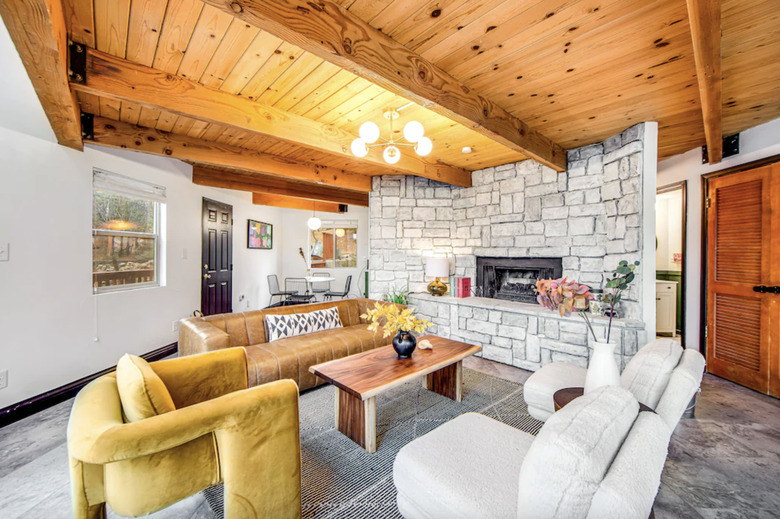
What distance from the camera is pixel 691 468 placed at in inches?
73.0

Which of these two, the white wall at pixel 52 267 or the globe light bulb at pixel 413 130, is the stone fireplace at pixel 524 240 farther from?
the white wall at pixel 52 267

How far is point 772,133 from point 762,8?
221cm

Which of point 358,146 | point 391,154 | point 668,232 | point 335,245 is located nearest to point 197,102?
point 358,146

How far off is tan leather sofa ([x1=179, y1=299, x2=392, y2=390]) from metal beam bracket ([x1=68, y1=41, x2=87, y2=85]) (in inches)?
71.0

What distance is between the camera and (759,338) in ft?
9.54

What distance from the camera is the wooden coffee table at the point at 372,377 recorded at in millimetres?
2006

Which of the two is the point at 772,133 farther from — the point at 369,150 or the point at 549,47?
the point at 369,150

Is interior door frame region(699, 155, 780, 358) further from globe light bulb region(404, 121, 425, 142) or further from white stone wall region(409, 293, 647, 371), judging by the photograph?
globe light bulb region(404, 121, 425, 142)

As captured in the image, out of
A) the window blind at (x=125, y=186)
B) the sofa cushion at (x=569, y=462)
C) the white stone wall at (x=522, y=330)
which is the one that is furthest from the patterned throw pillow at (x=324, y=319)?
the sofa cushion at (x=569, y=462)

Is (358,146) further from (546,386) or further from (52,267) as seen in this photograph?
(52,267)

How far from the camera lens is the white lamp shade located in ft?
14.3

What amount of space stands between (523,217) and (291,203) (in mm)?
5151

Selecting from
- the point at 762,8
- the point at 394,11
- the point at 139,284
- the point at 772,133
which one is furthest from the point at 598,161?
the point at 139,284

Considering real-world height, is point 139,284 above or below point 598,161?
below
